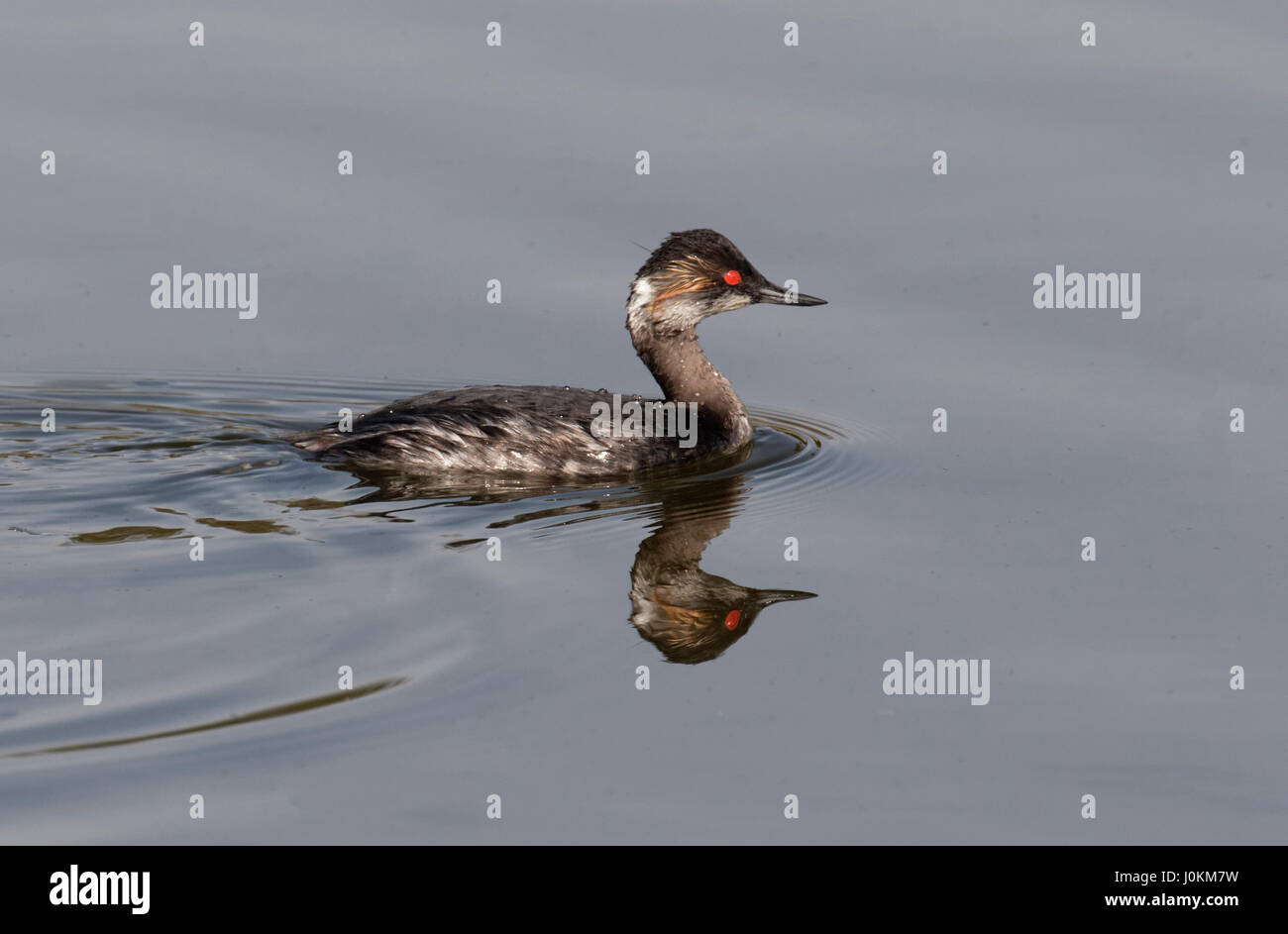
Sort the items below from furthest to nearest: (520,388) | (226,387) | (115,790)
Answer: (226,387), (520,388), (115,790)

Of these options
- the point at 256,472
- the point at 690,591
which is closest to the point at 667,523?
the point at 690,591

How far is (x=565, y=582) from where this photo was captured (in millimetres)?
9578

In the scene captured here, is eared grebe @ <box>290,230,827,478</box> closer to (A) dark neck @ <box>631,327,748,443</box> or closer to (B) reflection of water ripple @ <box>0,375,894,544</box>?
(A) dark neck @ <box>631,327,748,443</box>

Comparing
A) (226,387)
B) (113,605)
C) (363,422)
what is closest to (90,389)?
(226,387)

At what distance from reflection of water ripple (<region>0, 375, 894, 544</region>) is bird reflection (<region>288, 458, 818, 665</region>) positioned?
3cm

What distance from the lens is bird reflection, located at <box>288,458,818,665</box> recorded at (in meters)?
9.17

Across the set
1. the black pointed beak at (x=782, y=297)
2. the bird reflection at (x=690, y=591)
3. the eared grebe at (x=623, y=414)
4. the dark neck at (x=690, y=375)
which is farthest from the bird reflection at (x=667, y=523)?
the black pointed beak at (x=782, y=297)

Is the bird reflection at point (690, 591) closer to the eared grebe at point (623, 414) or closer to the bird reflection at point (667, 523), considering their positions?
the bird reflection at point (667, 523)

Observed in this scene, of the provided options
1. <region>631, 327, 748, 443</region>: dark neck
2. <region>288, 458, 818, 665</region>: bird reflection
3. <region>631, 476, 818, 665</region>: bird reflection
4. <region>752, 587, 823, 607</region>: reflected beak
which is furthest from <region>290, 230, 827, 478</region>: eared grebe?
<region>752, 587, 823, 607</region>: reflected beak

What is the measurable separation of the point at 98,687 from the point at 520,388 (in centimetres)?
464

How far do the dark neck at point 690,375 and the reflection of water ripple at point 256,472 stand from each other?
1.02 ft

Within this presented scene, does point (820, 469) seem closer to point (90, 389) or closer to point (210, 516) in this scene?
point (210, 516)

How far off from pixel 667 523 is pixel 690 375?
2019mm

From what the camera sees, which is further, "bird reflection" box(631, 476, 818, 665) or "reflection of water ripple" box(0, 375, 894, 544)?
"reflection of water ripple" box(0, 375, 894, 544)
